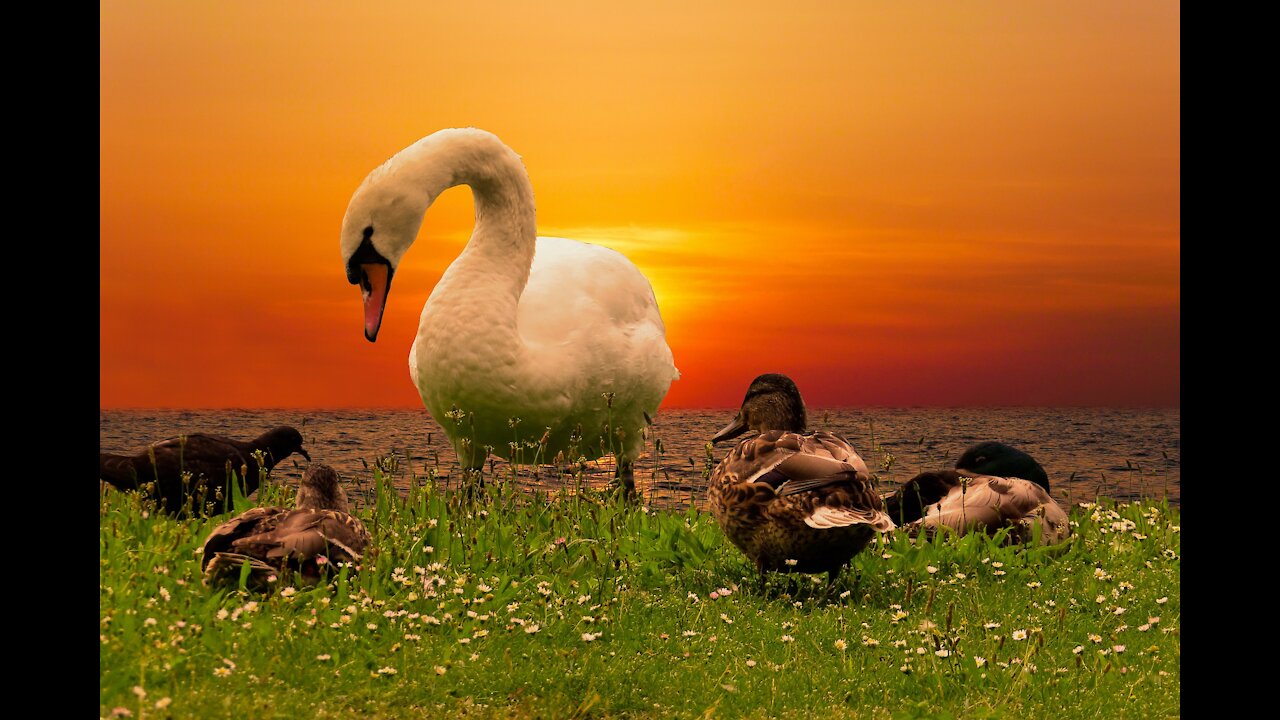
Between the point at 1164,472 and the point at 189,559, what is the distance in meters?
7.95

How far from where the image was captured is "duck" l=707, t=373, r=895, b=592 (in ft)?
18.2

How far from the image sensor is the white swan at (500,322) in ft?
24.2

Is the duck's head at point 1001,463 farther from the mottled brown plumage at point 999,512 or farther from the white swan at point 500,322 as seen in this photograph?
the white swan at point 500,322

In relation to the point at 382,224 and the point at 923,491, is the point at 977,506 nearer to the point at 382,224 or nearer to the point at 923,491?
the point at 923,491

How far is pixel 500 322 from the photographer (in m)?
7.92

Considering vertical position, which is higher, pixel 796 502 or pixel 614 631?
pixel 796 502

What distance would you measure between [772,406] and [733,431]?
0.43m

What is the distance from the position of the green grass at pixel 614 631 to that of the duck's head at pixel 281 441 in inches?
64.2

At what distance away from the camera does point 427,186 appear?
7578 mm

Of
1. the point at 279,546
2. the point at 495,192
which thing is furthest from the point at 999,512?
the point at 279,546

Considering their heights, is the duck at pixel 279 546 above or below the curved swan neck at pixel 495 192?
below

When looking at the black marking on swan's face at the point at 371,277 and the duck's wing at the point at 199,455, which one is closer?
the duck's wing at the point at 199,455

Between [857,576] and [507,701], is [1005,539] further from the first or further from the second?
[507,701]

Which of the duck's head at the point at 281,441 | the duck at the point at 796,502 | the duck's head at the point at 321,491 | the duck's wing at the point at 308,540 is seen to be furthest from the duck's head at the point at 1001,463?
the duck's head at the point at 281,441
